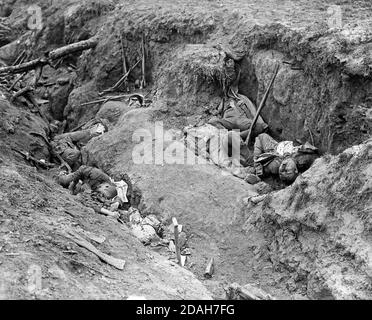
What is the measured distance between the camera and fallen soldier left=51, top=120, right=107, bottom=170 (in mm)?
10578

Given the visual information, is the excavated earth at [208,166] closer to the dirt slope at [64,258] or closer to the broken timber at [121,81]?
the dirt slope at [64,258]

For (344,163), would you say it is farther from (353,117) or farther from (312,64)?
(312,64)

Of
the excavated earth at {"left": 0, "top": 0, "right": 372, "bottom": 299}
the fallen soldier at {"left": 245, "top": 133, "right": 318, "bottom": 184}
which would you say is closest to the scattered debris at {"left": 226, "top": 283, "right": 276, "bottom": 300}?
the excavated earth at {"left": 0, "top": 0, "right": 372, "bottom": 299}

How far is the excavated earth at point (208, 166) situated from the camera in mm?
5824

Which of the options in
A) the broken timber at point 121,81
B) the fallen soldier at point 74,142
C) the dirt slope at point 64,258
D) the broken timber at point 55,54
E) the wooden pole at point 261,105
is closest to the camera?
the dirt slope at point 64,258

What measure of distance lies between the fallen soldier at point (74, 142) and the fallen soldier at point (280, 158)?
3.63 meters

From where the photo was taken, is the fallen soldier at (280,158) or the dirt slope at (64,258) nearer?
the dirt slope at (64,258)

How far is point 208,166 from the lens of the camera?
30.0ft

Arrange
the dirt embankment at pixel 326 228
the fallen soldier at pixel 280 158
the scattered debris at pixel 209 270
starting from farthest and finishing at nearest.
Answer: the fallen soldier at pixel 280 158 < the scattered debris at pixel 209 270 < the dirt embankment at pixel 326 228

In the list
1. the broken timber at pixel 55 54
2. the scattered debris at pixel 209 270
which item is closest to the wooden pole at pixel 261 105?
the scattered debris at pixel 209 270

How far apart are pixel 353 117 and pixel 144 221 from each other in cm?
359

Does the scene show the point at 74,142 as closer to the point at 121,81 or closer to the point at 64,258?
the point at 121,81

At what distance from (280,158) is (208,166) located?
4.06 ft
